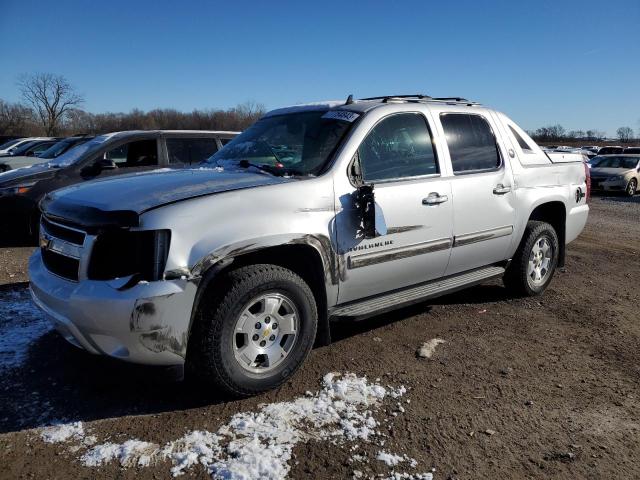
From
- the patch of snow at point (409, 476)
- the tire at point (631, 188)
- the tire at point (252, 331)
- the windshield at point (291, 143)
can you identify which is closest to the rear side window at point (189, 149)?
the windshield at point (291, 143)

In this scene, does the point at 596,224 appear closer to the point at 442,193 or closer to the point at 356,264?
the point at 442,193

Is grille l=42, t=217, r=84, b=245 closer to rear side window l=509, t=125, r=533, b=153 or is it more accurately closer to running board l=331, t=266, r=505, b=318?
running board l=331, t=266, r=505, b=318

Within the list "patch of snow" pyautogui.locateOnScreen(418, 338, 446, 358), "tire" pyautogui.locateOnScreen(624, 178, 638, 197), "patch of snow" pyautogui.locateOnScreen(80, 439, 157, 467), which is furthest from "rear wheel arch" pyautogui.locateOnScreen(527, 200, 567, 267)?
"tire" pyautogui.locateOnScreen(624, 178, 638, 197)

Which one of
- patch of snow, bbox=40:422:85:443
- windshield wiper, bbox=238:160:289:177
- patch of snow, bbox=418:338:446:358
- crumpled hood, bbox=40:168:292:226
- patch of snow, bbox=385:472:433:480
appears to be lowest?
Result: patch of snow, bbox=385:472:433:480

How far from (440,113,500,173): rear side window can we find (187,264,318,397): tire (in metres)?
1.89

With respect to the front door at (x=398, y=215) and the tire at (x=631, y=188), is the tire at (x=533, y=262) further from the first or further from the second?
the tire at (x=631, y=188)

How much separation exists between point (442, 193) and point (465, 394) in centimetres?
154

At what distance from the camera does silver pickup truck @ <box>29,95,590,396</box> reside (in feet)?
8.86

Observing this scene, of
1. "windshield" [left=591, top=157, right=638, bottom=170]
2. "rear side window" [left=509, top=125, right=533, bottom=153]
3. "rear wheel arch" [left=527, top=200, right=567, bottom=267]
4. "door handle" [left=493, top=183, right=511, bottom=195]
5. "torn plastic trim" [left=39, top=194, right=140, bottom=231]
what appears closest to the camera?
"torn plastic trim" [left=39, top=194, right=140, bottom=231]

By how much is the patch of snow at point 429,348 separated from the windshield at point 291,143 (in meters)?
1.62

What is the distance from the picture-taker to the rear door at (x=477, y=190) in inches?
164

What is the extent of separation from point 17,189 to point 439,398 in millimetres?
6842

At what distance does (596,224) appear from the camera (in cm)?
1123

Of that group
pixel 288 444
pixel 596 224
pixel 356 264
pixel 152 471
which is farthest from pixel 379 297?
pixel 596 224
